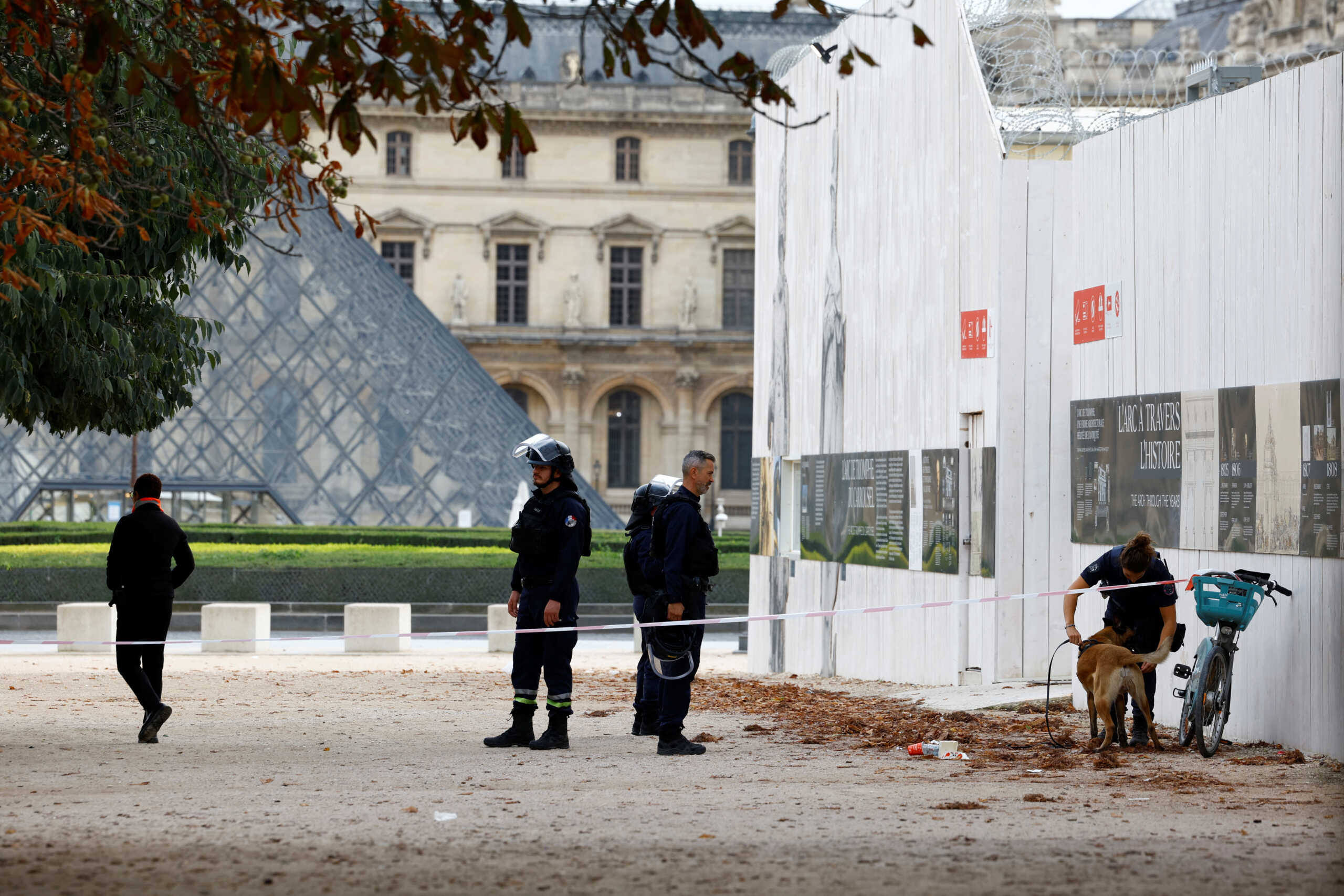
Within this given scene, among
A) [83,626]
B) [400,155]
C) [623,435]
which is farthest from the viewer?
[623,435]

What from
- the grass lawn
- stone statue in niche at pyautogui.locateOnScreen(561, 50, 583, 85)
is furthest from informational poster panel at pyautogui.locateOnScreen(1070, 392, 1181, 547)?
stone statue in niche at pyautogui.locateOnScreen(561, 50, 583, 85)

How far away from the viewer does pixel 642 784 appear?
6.25 m

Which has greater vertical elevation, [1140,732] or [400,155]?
[400,155]

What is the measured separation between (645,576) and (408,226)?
41757 millimetres

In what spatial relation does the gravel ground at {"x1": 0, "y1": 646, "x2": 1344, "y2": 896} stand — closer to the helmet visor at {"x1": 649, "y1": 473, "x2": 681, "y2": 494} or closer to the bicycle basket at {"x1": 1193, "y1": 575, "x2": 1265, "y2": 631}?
the bicycle basket at {"x1": 1193, "y1": 575, "x2": 1265, "y2": 631}

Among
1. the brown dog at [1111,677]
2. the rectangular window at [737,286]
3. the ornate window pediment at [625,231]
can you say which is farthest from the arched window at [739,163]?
the brown dog at [1111,677]

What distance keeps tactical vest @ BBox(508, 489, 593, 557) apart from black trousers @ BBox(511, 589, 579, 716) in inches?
9.0

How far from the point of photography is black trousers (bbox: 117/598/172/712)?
7930 millimetres

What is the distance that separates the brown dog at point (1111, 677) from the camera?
7.11 m

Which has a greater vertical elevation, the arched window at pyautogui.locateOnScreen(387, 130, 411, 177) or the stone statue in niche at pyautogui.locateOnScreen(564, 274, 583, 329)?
the arched window at pyautogui.locateOnScreen(387, 130, 411, 177)

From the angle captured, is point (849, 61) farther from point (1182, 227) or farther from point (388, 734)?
point (388, 734)

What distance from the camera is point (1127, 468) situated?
28.1 ft

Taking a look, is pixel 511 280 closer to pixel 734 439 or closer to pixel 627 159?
pixel 627 159

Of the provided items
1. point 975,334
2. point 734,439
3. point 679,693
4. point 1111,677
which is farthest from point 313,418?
point 734,439
